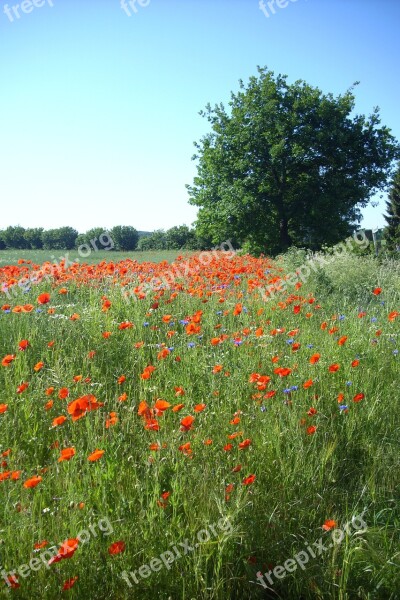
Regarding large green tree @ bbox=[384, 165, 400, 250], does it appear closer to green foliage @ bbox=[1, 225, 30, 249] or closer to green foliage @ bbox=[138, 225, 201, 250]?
green foliage @ bbox=[138, 225, 201, 250]

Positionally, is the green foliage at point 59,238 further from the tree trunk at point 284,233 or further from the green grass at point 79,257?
the tree trunk at point 284,233

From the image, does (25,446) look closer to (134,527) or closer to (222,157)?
(134,527)

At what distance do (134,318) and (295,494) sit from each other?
348 cm

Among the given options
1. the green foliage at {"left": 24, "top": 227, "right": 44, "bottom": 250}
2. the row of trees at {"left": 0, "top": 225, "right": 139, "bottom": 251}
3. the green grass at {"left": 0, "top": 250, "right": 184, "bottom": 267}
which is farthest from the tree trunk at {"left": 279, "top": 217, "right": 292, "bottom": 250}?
the green foliage at {"left": 24, "top": 227, "right": 44, "bottom": 250}

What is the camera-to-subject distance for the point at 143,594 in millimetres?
2184

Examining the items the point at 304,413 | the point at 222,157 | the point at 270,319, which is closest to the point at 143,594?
the point at 304,413

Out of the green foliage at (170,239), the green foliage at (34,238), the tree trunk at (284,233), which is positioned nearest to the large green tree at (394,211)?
the green foliage at (170,239)

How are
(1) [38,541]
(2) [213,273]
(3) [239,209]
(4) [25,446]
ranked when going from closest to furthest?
(1) [38,541]
(4) [25,446]
(2) [213,273]
(3) [239,209]

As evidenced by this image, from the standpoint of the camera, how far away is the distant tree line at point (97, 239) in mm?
41156

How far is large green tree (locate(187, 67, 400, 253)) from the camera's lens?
22484 mm

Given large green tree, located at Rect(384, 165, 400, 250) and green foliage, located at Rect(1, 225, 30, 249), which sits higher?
green foliage, located at Rect(1, 225, 30, 249)

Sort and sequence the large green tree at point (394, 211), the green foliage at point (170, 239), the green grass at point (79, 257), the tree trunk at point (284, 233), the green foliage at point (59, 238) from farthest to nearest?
the large green tree at point (394, 211) → the green foliage at point (170, 239) → the green foliage at point (59, 238) → the tree trunk at point (284, 233) → the green grass at point (79, 257)

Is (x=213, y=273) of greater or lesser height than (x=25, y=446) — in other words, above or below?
above

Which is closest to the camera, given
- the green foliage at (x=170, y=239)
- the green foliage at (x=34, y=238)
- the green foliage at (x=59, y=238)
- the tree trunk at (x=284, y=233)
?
the tree trunk at (x=284, y=233)
